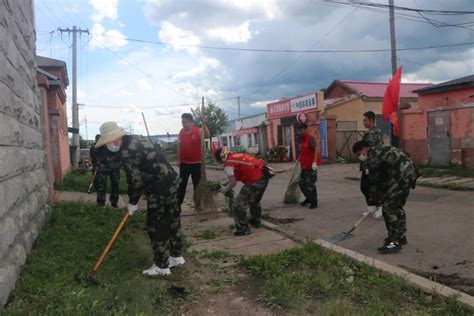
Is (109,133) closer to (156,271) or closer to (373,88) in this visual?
(156,271)

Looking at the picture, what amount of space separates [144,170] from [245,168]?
199 cm

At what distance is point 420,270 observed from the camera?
4488 mm

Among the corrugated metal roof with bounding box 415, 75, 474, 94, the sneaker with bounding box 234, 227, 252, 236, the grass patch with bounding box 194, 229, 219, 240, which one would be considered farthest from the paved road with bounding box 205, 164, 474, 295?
the corrugated metal roof with bounding box 415, 75, 474, 94

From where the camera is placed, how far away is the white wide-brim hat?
4391 millimetres

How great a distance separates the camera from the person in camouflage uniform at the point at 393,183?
5.07m

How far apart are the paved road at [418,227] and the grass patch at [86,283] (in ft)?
8.12

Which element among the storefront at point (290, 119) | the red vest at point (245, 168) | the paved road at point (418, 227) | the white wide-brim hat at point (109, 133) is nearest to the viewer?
the white wide-brim hat at point (109, 133)

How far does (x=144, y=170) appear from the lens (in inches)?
177

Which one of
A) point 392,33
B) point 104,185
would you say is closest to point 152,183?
point 104,185

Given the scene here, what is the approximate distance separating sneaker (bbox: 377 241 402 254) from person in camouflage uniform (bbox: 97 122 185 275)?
2.55 metres

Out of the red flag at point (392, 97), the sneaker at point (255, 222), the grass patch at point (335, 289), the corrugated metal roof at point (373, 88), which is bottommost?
the grass patch at point (335, 289)

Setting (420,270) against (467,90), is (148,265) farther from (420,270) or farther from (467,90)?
(467,90)

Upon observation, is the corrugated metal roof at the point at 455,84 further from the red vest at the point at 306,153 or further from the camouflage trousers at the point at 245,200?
the camouflage trousers at the point at 245,200

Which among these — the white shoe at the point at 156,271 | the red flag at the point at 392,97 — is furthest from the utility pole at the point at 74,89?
the white shoe at the point at 156,271
